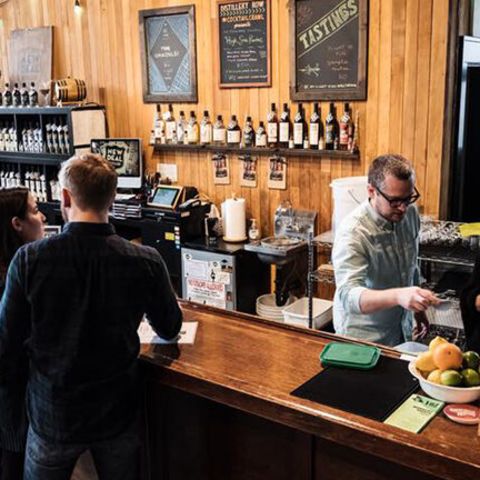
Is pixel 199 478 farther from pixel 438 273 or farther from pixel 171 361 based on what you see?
pixel 438 273

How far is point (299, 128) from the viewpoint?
4562 mm

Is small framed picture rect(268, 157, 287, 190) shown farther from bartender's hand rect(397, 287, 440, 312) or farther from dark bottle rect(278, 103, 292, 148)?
bartender's hand rect(397, 287, 440, 312)

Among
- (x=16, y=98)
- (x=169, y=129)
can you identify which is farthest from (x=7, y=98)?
(x=169, y=129)

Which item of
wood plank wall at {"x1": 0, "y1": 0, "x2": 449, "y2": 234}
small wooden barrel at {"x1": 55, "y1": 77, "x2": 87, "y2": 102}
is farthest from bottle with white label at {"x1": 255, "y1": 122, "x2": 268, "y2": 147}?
small wooden barrel at {"x1": 55, "y1": 77, "x2": 87, "y2": 102}

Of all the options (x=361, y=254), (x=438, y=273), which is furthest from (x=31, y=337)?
(x=438, y=273)

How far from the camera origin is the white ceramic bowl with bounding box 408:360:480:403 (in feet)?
5.65

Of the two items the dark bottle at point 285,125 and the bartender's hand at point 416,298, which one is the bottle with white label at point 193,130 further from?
the bartender's hand at point 416,298

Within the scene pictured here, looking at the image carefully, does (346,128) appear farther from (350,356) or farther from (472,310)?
(350,356)

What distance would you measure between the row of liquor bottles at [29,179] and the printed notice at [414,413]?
15.9ft

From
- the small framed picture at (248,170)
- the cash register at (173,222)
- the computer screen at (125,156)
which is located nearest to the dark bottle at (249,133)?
the small framed picture at (248,170)

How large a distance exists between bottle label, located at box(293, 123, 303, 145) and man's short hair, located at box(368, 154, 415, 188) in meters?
2.07

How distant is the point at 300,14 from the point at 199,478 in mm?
3281

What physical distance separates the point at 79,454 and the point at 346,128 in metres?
3.02

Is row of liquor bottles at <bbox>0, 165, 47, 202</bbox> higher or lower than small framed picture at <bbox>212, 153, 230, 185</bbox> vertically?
lower
